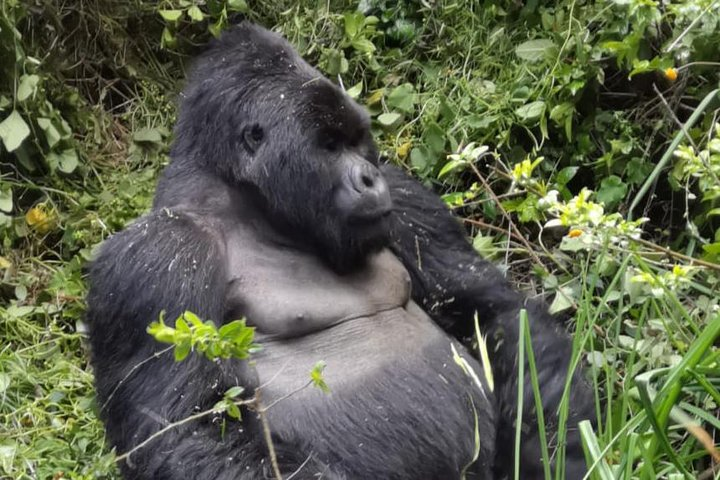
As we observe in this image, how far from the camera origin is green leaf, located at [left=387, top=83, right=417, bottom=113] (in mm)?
4449

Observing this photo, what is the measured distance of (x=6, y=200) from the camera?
169 inches

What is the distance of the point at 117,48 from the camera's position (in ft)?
16.7

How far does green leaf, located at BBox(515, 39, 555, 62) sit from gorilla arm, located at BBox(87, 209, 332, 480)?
1699 millimetres

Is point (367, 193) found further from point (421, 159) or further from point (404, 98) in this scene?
point (404, 98)

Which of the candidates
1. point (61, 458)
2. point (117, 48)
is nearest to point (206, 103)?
point (61, 458)

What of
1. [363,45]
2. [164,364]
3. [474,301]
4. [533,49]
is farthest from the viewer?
[363,45]

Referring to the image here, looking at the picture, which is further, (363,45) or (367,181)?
(363,45)

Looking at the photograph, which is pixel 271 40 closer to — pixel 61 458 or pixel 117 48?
pixel 61 458

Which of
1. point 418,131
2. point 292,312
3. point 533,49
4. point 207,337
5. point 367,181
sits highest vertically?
point 207,337

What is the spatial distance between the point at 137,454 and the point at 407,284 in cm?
94

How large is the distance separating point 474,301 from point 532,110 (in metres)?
1.01

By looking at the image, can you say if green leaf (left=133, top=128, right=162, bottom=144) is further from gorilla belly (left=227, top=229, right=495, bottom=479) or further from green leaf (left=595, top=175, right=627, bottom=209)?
green leaf (left=595, top=175, right=627, bottom=209)

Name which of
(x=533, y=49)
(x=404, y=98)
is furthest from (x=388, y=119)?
(x=533, y=49)

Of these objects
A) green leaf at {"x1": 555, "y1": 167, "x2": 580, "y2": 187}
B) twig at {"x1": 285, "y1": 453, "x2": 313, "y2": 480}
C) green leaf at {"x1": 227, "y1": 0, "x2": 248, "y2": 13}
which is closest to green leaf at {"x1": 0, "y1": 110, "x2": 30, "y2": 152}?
green leaf at {"x1": 227, "y1": 0, "x2": 248, "y2": 13}
